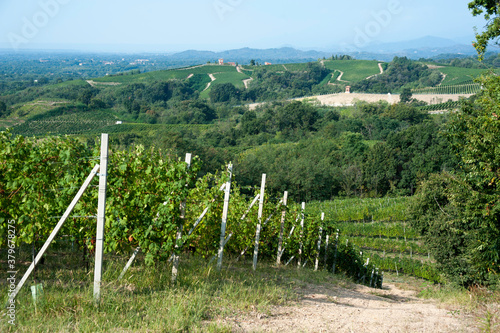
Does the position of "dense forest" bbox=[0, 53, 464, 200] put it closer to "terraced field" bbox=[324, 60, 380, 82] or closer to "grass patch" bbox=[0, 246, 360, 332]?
"grass patch" bbox=[0, 246, 360, 332]

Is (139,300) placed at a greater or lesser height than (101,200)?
lesser

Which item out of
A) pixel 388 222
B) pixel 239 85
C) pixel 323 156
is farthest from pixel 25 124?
pixel 239 85

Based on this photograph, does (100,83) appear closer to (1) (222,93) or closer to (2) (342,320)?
(1) (222,93)

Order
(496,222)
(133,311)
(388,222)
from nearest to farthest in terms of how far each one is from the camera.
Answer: (133,311)
(496,222)
(388,222)

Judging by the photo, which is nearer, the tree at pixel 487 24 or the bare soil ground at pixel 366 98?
the tree at pixel 487 24

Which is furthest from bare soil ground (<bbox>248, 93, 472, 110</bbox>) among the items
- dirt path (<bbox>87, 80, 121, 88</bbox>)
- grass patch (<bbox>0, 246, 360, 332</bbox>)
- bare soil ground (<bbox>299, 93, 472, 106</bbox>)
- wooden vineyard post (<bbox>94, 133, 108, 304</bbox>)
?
wooden vineyard post (<bbox>94, 133, 108, 304</bbox>)

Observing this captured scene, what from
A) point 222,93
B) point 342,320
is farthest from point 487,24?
point 222,93

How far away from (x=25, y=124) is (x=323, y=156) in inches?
1823

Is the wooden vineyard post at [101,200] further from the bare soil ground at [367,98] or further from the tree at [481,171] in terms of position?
the bare soil ground at [367,98]

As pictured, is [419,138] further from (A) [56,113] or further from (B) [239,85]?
(B) [239,85]

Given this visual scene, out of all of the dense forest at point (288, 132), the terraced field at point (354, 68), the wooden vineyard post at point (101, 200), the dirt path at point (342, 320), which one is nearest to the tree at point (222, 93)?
the dense forest at point (288, 132)

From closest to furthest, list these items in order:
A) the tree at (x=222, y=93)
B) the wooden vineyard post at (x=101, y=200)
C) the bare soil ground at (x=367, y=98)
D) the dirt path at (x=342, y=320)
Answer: the wooden vineyard post at (x=101, y=200) < the dirt path at (x=342, y=320) < the bare soil ground at (x=367, y=98) < the tree at (x=222, y=93)

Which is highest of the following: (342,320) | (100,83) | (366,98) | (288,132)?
(366,98)

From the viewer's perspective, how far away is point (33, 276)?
5105 millimetres
